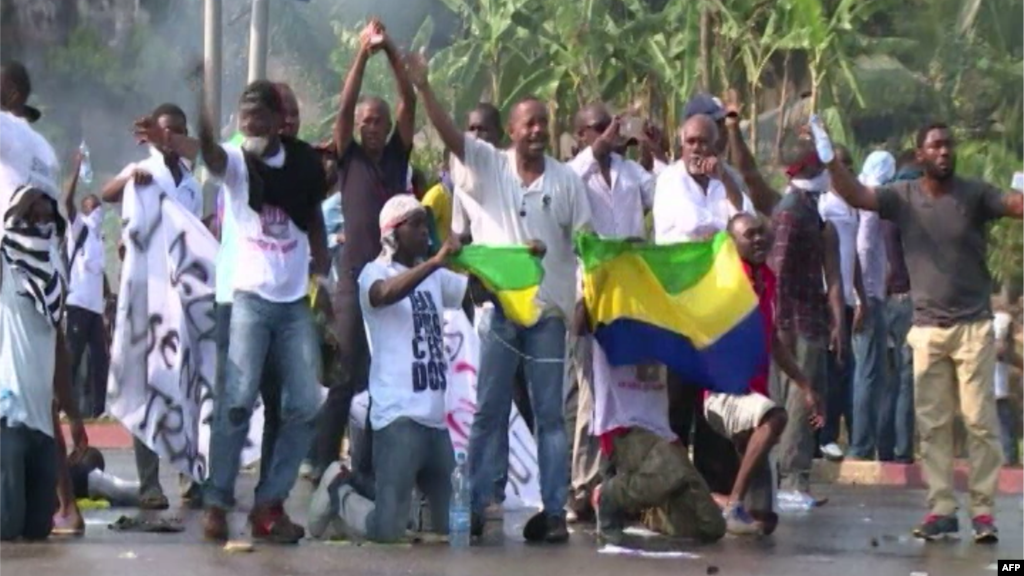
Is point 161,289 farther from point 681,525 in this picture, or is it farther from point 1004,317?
point 1004,317

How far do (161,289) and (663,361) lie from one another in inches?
103

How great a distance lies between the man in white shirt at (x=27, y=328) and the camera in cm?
941

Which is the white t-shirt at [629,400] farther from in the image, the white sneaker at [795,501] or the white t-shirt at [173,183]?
the white t-shirt at [173,183]

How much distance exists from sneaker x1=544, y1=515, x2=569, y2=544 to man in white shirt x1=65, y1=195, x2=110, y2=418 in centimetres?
777

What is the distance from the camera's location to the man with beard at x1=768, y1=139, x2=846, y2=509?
1264cm

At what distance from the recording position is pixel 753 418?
34.1 ft

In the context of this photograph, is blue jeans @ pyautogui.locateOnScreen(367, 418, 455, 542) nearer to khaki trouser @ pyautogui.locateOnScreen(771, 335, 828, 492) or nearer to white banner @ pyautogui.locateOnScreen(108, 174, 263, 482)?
white banner @ pyautogui.locateOnScreen(108, 174, 263, 482)

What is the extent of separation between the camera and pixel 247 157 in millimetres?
9633

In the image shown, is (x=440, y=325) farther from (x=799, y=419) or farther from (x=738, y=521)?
(x=799, y=419)

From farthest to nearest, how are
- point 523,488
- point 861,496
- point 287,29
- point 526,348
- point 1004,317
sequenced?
point 287,29 < point 1004,317 < point 861,496 < point 523,488 < point 526,348

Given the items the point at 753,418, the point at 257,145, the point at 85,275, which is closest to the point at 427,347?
the point at 257,145

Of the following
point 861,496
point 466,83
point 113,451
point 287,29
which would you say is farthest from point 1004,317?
point 287,29

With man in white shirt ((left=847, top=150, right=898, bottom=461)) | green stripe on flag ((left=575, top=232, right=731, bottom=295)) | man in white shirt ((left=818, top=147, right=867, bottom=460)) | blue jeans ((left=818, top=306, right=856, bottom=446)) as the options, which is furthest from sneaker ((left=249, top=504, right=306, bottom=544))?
man in white shirt ((left=847, top=150, right=898, bottom=461))

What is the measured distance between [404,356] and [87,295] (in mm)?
8570
